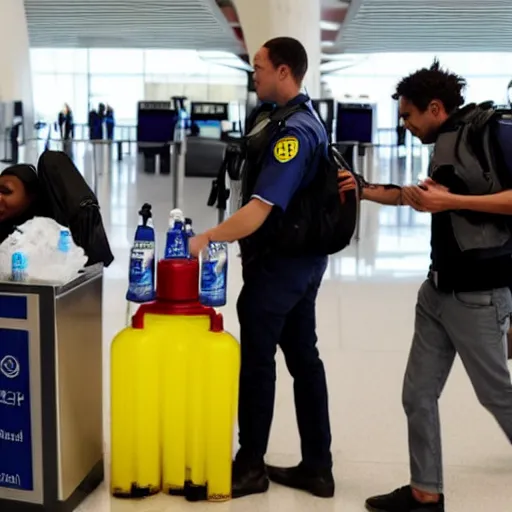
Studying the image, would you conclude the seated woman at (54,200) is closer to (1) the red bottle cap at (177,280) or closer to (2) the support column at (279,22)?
(1) the red bottle cap at (177,280)

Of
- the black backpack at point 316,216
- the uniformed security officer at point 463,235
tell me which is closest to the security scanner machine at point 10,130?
the black backpack at point 316,216

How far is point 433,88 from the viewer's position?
2.46 m

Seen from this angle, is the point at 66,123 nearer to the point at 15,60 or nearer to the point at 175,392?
the point at 15,60

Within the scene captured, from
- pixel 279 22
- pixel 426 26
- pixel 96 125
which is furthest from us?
pixel 426 26

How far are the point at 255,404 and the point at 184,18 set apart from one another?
22.5 m

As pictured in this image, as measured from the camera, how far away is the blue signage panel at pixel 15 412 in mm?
2582

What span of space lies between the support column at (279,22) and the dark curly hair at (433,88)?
1073cm

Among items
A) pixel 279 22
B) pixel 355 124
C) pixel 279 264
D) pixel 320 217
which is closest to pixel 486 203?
pixel 320 217

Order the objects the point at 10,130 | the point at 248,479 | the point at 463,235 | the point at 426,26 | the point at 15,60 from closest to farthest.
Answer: the point at 463,235 < the point at 248,479 < the point at 10,130 < the point at 15,60 < the point at 426,26

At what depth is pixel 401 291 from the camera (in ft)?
20.3

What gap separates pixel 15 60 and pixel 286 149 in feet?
43.3

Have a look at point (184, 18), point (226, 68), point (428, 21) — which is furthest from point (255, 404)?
point (226, 68)

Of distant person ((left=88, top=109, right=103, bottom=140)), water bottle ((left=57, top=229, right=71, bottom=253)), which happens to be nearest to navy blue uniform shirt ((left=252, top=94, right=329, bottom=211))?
water bottle ((left=57, top=229, right=71, bottom=253))

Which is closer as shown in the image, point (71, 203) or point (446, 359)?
point (446, 359)
